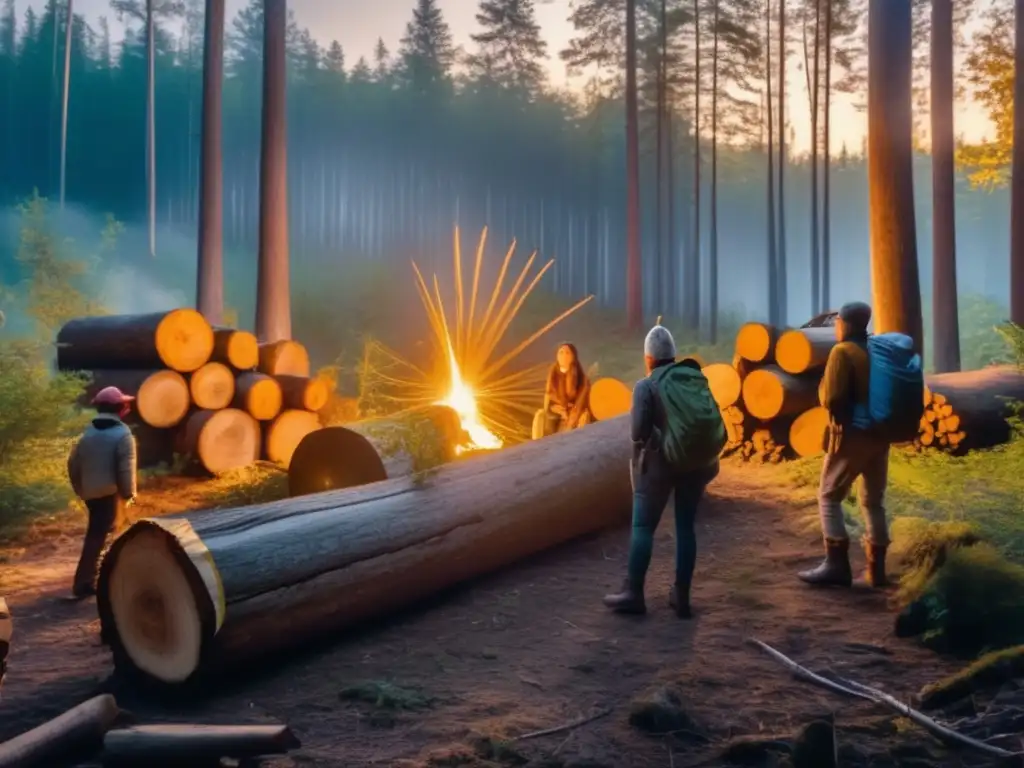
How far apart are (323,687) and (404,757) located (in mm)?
1126

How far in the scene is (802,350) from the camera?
1058 centimetres

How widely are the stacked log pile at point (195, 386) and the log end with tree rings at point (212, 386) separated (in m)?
0.01

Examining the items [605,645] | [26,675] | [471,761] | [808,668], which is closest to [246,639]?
[26,675]

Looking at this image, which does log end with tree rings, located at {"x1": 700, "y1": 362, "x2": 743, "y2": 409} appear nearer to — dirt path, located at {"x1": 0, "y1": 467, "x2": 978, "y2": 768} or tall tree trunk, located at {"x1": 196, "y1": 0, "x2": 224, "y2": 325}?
dirt path, located at {"x1": 0, "y1": 467, "x2": 978, "y2": 768}

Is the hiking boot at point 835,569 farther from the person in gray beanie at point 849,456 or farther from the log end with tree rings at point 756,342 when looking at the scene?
the log end with tree rings at point 756,342

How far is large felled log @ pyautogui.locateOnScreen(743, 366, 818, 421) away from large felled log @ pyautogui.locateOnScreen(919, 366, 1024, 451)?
1399 mm

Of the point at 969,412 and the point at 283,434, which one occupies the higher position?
the point at 969,412

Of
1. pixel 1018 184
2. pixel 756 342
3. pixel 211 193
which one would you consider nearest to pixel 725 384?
pixel 756 342

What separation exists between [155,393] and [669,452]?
25.6 ft

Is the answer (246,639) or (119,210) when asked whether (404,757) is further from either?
(119,210)

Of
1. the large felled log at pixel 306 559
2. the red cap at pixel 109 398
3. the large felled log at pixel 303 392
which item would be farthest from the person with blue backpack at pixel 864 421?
the large felled log at pixel 303 392

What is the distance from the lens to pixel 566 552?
24.9ft

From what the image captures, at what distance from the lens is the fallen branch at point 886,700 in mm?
3533

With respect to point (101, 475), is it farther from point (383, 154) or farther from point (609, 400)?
point (383, 154)
